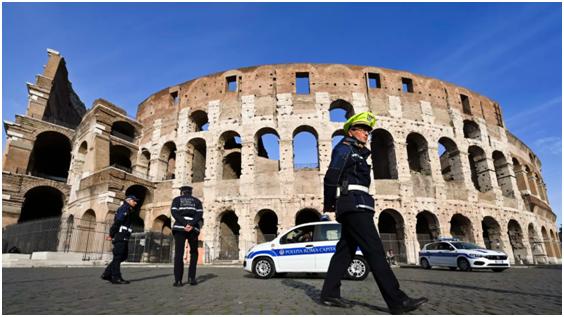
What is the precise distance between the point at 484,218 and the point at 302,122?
13.4 metres

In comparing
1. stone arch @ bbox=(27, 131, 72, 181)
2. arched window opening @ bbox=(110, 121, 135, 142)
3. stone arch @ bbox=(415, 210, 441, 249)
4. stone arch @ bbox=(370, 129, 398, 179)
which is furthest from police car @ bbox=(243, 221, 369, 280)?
stone arch @ bbox=(27, 131, 72, 181)

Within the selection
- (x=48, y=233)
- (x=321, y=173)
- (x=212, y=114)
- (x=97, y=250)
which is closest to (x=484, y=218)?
(x=321, y=173)

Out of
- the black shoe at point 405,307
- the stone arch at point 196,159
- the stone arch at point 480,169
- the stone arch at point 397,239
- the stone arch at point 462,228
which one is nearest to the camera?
the black shoe at point 405,307

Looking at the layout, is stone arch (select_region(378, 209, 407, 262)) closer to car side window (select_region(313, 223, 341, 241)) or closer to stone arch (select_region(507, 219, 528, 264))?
stone arch (select_region(507, 219, 528, 264))

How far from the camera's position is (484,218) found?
20.7 metres

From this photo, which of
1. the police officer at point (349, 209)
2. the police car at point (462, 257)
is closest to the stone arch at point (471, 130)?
the police car at point (462, 257)

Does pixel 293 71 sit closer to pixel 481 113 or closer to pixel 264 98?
pixel 264 98

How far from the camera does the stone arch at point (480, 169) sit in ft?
70.5

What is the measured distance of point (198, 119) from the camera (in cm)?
2294

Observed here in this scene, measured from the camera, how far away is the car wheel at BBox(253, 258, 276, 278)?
7.80 metres

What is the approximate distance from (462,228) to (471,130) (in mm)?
7609

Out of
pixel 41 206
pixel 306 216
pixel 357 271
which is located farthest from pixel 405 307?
pixel 41 206

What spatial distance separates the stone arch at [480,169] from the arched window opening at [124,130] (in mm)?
24618

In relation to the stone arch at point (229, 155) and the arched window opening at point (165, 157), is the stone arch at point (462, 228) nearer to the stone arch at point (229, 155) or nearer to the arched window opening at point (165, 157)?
the stone arch at point (229, 155)
